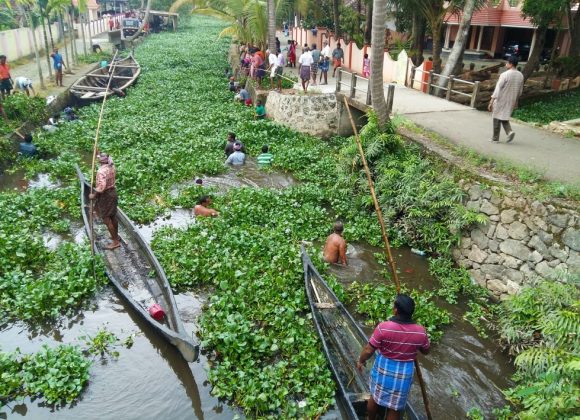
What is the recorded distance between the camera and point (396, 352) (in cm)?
467

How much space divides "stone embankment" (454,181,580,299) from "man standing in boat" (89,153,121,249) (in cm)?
739

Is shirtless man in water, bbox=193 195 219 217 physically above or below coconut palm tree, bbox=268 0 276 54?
below

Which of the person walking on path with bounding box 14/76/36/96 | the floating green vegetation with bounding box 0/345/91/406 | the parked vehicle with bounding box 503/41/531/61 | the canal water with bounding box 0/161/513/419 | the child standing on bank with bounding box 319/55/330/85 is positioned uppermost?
the parked vehicle with bounding box 503/41/531/61

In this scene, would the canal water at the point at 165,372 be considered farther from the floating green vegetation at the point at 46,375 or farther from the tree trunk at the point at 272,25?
the tree trunk at the point at 272,25

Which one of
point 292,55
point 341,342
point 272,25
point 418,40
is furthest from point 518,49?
point 341,342

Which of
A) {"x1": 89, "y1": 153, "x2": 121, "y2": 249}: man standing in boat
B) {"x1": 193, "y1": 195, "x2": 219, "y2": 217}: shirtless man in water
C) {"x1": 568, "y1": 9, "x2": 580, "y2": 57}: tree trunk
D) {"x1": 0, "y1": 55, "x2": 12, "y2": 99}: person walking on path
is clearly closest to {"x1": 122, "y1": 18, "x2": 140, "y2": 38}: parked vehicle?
{"x1": 0, "y1": 55, "x2": 12, "y2": 99}: person walking on path

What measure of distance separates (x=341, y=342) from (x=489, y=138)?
7295 millimetres

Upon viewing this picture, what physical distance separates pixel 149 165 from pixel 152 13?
135ft

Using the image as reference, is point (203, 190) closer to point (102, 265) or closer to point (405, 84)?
point (102, 265)

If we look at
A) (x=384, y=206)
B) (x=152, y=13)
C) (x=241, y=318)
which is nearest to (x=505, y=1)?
(x=384, y=206)

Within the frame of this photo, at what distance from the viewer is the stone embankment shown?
7500mm

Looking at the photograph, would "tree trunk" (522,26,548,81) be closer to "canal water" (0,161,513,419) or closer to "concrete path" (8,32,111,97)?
"canal water" (0,161,513,419)

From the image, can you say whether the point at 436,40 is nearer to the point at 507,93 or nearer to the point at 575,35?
the point at 575,35

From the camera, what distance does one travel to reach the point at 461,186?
9531 mm
